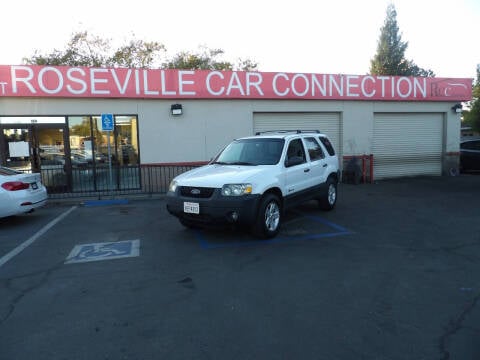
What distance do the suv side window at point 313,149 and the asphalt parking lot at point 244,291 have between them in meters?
1.40

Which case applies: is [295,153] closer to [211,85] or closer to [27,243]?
[27,243]

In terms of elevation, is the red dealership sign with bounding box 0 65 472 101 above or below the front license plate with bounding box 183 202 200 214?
above

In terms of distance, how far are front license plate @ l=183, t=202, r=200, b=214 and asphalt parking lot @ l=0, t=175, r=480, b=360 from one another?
23.2 inches

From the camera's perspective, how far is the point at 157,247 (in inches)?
248

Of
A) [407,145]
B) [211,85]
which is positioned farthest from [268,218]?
[407,145]

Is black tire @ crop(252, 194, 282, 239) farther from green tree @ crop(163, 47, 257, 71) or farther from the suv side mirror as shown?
green tree @ crop(163, 47, 257, 71)

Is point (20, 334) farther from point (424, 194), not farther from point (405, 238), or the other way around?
point (424, 194)

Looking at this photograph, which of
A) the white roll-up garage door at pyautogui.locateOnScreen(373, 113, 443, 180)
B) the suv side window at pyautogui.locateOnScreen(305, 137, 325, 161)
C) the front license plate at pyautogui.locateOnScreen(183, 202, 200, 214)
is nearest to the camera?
the front license plate at pyautogui.locateOnScreen(183, 202, 200, 214)

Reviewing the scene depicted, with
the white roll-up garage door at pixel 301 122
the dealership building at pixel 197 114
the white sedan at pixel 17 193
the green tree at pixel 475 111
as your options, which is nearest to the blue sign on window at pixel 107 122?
the dealership building at pixel 197 114

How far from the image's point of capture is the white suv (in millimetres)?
6047

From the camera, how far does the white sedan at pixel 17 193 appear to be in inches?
305

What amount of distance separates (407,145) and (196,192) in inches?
501

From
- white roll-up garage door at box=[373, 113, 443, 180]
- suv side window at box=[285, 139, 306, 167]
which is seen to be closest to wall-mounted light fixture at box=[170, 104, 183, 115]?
suv side window at box=[285, 139, 306, 167]

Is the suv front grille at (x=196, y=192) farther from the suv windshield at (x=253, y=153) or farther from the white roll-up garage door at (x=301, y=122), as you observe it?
the white roll-up garage door at (x=301, y=122)
